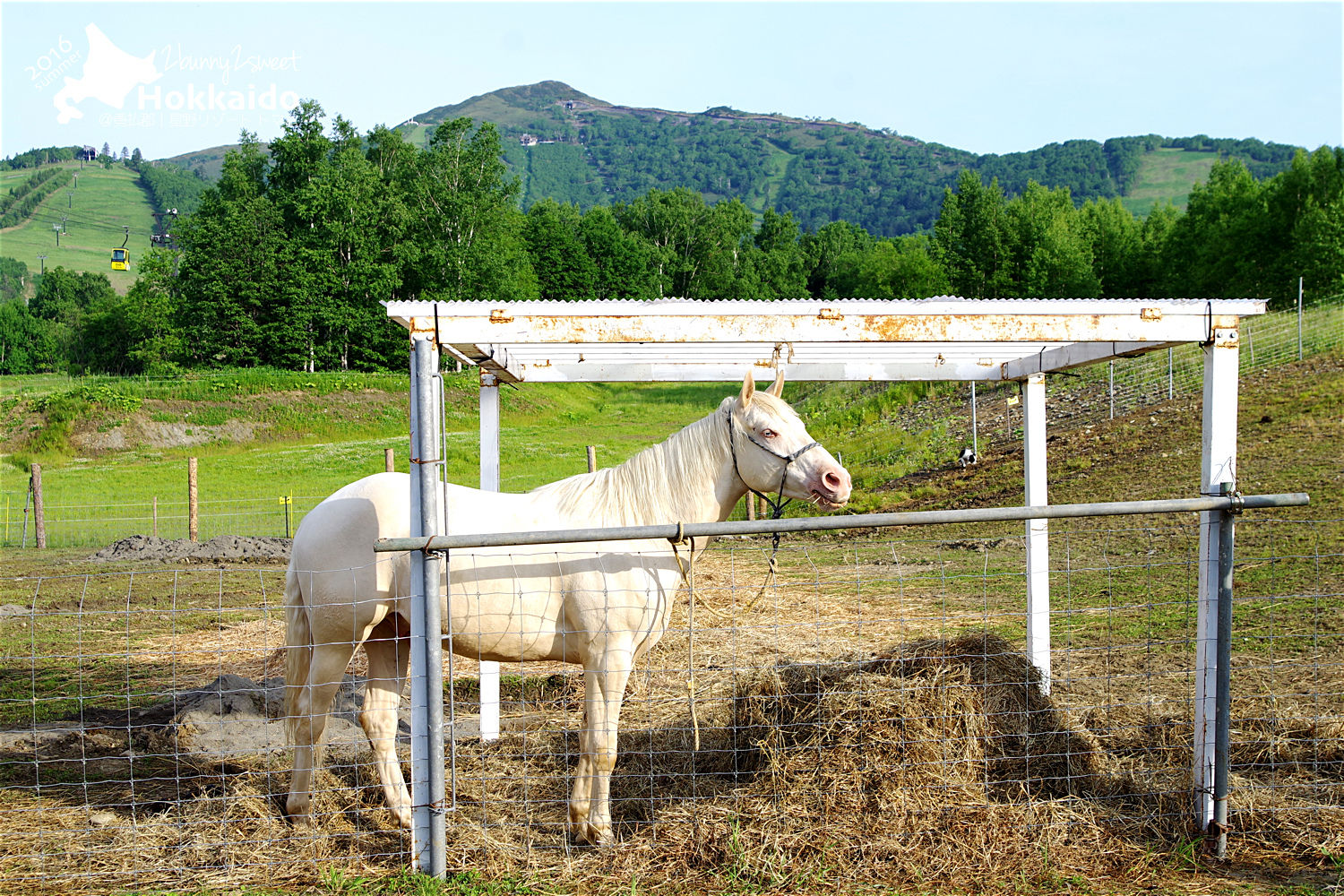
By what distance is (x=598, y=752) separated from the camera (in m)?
4.11

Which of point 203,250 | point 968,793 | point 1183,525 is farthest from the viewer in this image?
point 203,250

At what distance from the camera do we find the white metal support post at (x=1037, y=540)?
5496 millimetres

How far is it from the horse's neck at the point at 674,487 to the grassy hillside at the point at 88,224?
4769 inches

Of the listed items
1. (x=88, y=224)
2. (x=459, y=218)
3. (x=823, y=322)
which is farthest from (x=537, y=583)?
(x=88, y=224)

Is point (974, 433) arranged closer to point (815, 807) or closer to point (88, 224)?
point (815, 807)

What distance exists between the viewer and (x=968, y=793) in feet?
13.0

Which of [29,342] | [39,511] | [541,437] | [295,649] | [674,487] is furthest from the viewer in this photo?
[29,342]

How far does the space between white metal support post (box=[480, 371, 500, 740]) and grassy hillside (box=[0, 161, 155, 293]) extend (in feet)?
391

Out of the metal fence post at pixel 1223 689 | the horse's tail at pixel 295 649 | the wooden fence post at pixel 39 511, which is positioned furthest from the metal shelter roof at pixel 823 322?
the wooden fence post at pixel 39 511

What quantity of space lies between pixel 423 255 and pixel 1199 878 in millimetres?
46654

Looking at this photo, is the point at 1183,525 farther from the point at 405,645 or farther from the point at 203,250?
the point at 203,250

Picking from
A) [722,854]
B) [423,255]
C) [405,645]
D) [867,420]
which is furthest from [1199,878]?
[423,255]

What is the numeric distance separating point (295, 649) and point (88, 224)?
518ft

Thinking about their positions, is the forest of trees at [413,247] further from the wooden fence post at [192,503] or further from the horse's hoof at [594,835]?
the horse's hoof at [594,835]
